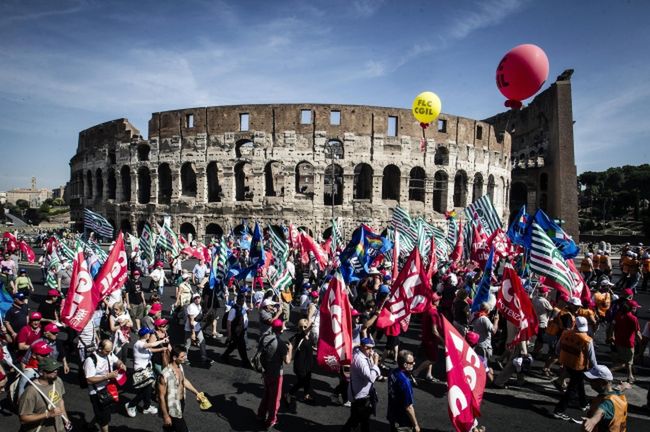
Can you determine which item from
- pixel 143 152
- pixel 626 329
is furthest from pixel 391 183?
pixel 626 329

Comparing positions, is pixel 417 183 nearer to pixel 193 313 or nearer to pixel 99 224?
pixel 99 224

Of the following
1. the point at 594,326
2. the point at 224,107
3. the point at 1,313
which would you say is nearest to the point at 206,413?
the point at 1,313

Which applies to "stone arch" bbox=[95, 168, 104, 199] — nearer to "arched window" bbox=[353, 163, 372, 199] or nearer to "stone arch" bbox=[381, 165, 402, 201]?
"arched window" bbox=[353, 163, 372, 199]

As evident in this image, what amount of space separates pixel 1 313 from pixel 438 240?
13.9 m

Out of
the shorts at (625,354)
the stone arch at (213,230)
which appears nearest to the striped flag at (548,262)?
the shorts at (625,354)

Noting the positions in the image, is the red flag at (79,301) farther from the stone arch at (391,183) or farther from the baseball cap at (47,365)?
the stone arch at (391,183)

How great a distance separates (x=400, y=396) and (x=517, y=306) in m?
3.17

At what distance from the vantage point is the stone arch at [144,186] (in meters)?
32.7

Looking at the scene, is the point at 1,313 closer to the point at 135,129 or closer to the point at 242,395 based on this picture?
the point at 242,395

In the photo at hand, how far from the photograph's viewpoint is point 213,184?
33.2 m

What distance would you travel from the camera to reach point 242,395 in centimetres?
678

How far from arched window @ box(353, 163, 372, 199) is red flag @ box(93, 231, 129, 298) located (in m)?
23.4

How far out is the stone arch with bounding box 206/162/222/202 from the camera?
1276 inches

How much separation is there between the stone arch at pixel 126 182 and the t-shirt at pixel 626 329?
3426cm
